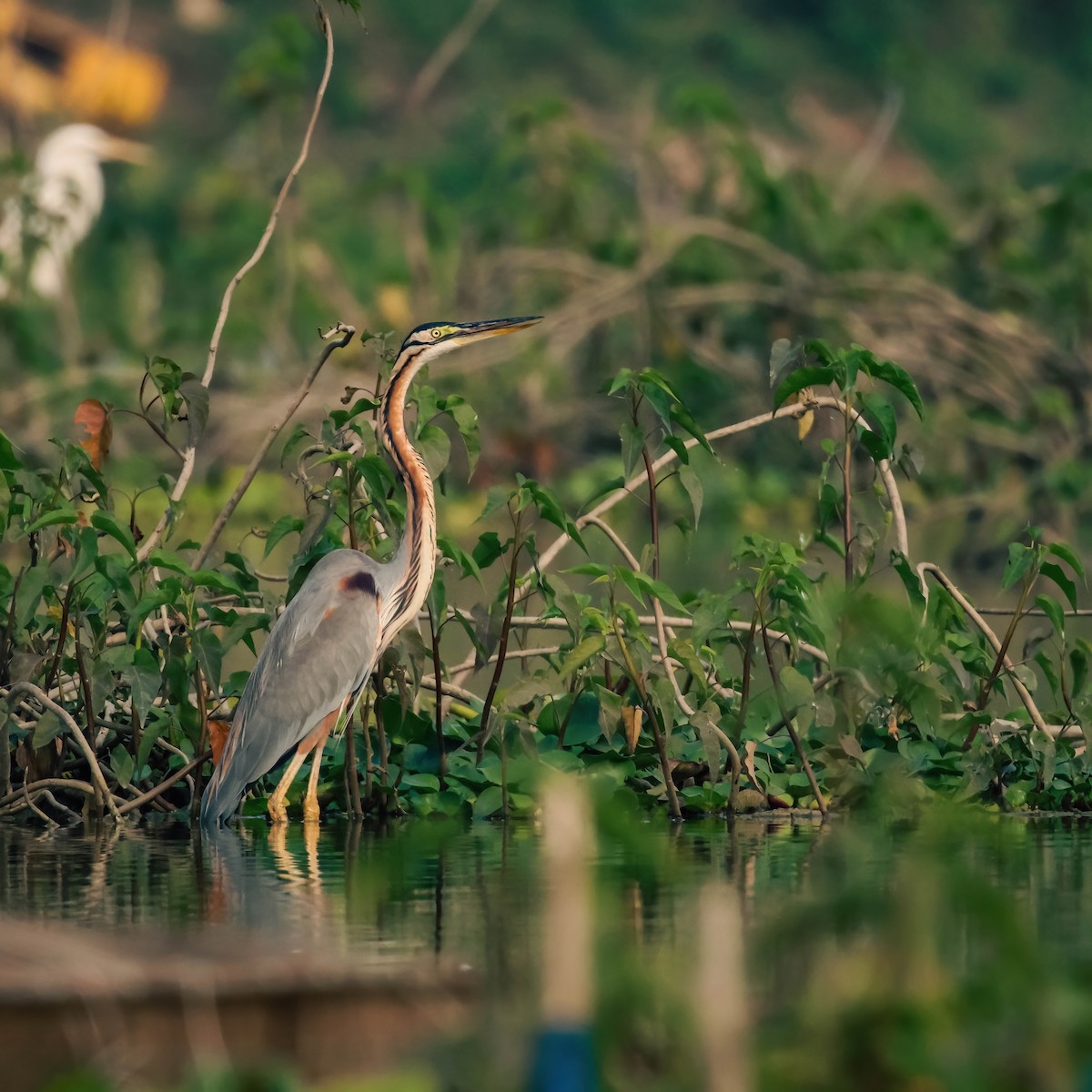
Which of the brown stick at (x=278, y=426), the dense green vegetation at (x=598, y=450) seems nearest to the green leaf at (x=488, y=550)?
the dense green vegetation at (x=598, y=450)

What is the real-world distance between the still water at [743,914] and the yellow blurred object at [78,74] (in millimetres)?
22503

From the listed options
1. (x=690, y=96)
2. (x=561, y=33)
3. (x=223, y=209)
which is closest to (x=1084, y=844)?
(x=690, y=96)

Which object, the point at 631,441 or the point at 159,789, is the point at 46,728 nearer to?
the point at 159,789

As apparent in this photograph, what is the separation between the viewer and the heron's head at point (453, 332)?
696 cm

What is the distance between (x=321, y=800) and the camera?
6.89 m

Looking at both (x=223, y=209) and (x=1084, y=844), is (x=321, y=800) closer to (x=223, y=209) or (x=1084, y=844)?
(x=1084, y=844)

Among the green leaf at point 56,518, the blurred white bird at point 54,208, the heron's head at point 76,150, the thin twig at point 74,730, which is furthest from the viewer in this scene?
the heron's head at point 76,150

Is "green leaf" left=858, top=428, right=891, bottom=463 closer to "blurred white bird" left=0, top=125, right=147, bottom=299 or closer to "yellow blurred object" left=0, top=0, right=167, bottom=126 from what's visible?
"blurred white bird" left=0, top=125, right=147, bottom=299

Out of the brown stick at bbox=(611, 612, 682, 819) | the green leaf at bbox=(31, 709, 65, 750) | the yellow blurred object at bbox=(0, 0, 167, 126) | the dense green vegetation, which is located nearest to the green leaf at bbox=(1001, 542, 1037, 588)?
the dense green vegetation

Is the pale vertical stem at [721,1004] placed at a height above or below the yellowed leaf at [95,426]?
below

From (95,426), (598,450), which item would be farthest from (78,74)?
(95,426)

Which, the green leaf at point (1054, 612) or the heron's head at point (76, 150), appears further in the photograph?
the heron's head at point (76, 150)

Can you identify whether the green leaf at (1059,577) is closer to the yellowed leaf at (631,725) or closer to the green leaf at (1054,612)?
the green leaf at (1054,612)

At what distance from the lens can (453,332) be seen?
23.5 ft
